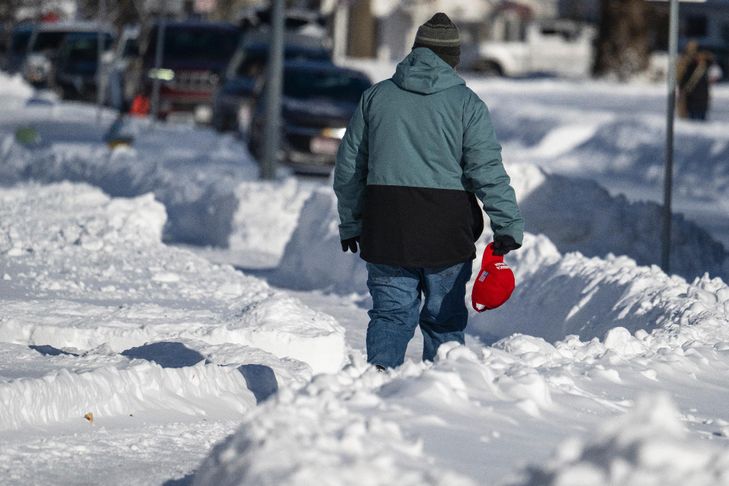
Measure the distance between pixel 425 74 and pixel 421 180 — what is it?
352mm

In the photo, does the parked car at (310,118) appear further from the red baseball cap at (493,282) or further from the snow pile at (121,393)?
the red baseball cap at (493,282)

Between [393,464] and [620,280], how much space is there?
497cm

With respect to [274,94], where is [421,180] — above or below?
above

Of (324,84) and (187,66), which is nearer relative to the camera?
(324,84)

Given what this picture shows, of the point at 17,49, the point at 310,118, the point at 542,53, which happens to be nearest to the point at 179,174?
the point at 310,118

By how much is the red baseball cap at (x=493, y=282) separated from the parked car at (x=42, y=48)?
97.7ft

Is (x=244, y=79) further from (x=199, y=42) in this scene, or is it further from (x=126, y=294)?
(x=126, y=294)

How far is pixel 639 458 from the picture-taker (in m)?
3.41

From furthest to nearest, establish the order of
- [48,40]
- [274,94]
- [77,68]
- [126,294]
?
[48,40]
[77,68]
[274,94]
[126,294]

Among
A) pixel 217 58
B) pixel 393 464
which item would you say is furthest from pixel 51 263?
pixel 217 58

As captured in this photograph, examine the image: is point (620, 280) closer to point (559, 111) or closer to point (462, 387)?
point (462, 387)

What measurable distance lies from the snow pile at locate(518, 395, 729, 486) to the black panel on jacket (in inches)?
81.1

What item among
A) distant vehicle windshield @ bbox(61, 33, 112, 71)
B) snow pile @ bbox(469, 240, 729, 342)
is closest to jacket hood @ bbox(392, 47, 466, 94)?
snow pile @ bbox(469, 240, 729, 342)

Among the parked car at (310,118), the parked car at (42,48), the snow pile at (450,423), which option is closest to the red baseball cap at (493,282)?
the snow pile at (450,423)
